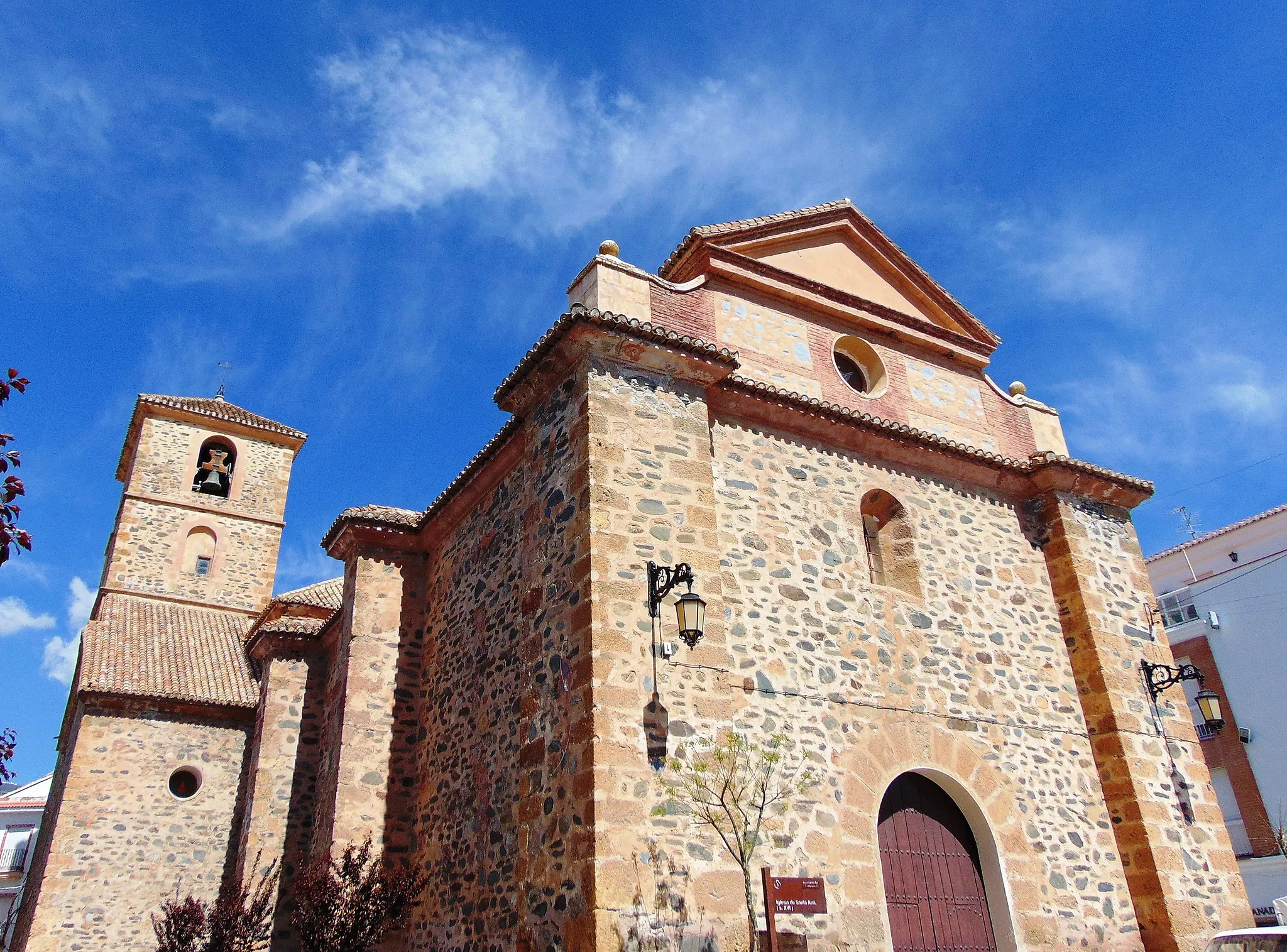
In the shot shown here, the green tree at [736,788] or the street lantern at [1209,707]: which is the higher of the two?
the street lantern at [1209,707]

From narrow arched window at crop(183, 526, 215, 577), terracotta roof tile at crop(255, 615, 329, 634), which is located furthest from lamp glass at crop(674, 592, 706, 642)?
narrow arched window at crop(183, 526, 215, 577)

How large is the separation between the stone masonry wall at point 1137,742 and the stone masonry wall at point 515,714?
18.9ft

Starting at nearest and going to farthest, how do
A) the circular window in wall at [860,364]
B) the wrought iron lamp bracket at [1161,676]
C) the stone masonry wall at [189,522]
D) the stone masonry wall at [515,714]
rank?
1. the stone masonry wall at [515,714]
2. the wrought iron lamp bracket at [1161,676]
3. the circular window in wall at [860,364]
4. the stone masonry wall at [189,522]

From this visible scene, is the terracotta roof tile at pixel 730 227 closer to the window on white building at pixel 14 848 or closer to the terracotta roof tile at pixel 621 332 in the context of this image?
the terracotta roof tile at pixel 621 332

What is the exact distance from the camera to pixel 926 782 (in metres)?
8.74

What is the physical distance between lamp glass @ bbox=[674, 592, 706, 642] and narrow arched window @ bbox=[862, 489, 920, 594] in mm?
2767

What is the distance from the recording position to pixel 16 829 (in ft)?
112

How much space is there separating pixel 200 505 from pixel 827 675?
58.2ft

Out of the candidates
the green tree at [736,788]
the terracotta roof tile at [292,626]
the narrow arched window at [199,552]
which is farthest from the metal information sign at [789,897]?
the narrow arched window at [199,552]

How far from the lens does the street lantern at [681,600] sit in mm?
7246

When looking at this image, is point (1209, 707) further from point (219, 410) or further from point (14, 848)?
point (14, 848)

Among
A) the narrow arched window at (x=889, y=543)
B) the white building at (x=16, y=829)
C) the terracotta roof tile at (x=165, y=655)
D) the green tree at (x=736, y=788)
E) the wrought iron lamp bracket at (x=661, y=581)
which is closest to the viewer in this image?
the green tree at (x=736, y=788)

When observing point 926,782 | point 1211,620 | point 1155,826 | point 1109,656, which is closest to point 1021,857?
point 926,782

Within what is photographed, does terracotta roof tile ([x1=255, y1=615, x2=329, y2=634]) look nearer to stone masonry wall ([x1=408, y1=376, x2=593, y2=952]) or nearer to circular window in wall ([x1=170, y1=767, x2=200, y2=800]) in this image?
circular window in wall ([x1=170, y1=767, x2=200, y2=800])
